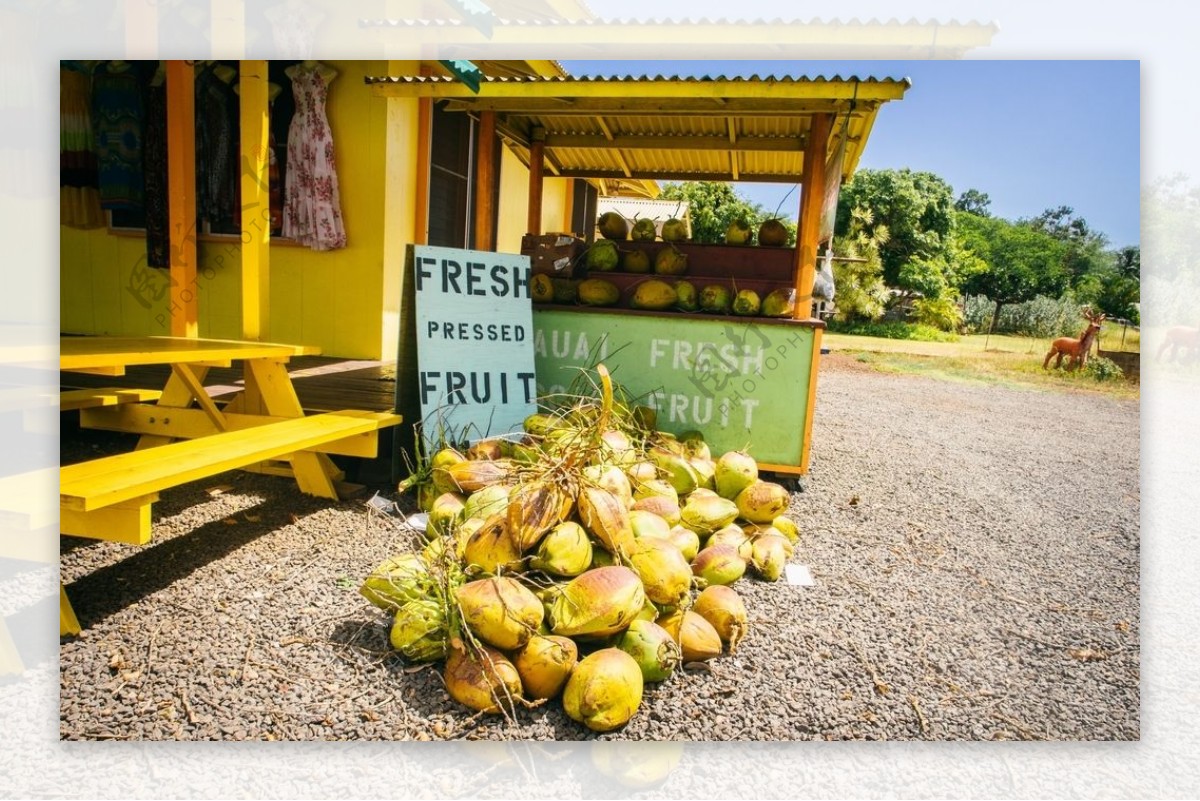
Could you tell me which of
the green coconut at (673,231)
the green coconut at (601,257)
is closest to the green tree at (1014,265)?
the green coconut at (673,231)

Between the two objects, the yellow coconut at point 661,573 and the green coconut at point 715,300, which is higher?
the green coconut at point 715,300

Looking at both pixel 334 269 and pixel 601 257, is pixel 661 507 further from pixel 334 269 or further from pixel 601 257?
pixel 334 269

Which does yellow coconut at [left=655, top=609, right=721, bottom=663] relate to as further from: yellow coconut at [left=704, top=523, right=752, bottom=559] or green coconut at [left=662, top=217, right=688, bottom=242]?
green coconut at [left=662, top=217, right=688, bottom=242]

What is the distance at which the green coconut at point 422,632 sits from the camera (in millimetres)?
1997

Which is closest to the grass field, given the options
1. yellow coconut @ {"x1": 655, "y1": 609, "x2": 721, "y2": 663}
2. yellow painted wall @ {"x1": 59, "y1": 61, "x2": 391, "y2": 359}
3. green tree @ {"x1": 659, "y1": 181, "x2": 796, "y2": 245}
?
yellow coconut @ {"x1": 655, "y1": 609, "x2": 721, "y2": 663}

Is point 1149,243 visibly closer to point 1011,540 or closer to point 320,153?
point 1011,540

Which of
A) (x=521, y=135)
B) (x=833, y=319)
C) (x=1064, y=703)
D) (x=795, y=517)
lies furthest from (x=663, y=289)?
(x=833, y=319)

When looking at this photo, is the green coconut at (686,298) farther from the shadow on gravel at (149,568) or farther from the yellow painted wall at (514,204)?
the yellow painted wall at (514,204)

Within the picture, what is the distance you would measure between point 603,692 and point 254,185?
3.10 m

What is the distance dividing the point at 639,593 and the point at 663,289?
9.17ft

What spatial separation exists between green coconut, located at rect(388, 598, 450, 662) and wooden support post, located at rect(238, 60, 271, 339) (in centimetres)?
226

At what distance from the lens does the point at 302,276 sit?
253 inches

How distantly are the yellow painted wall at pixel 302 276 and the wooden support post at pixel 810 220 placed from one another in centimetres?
360

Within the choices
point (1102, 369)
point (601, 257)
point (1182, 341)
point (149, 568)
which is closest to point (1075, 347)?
point (1102, 369)
